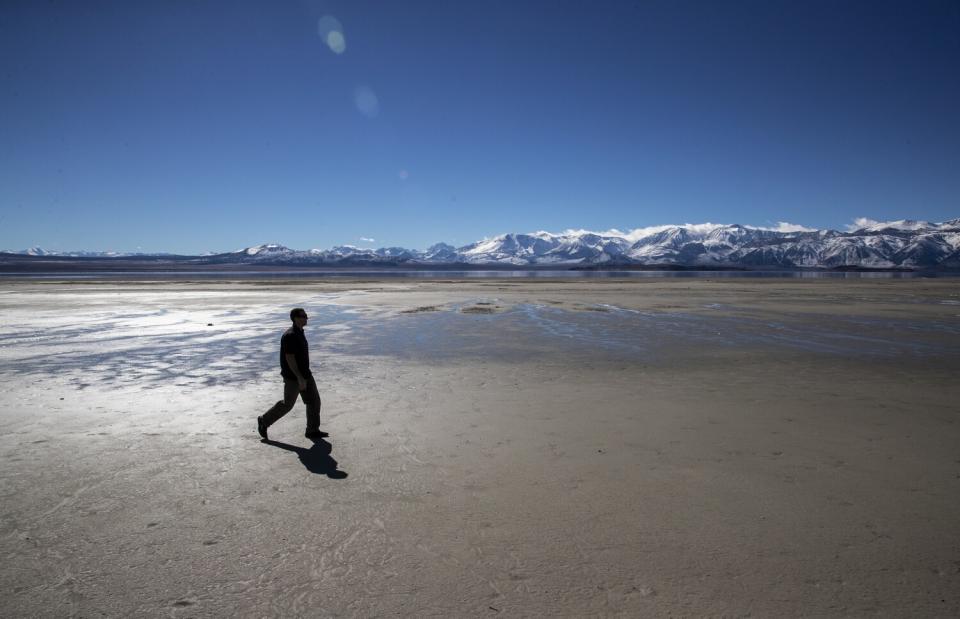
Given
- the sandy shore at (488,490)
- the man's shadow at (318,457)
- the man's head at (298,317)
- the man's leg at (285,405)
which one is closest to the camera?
the sandy shore at (488,490)

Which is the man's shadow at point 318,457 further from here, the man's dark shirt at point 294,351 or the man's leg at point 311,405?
the man's dark shirt at point 294,351

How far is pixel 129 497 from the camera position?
5770 mm

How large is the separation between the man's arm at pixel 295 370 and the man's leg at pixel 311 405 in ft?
0.31

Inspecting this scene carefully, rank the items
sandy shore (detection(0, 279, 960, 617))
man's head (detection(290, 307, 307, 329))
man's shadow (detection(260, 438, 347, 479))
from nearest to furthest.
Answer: sandy shore (detection(0, 279, 960, 617)) < man's shadow (detection(260, 438, 347, 479)) < man's head (detection(290, 307, 307, 329))

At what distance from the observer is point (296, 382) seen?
25.7 ft

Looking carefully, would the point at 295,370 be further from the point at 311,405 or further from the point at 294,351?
the point at 311,405

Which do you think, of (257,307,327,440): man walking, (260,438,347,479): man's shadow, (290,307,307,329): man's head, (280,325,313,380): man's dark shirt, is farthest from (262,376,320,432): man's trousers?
(290,307,307,329): man's head

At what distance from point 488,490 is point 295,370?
11.8 ft

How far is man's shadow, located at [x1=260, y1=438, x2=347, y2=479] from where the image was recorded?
21.4ft

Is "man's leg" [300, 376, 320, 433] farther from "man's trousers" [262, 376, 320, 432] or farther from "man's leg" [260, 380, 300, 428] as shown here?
"man's leg" [260, 380, 300, 428]

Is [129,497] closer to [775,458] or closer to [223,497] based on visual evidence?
[223,497]

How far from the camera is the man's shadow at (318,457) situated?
653cm

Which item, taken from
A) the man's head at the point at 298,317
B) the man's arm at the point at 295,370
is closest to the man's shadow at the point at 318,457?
the man's arm at the point at 295,370

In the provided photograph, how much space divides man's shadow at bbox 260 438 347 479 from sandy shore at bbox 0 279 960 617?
0.04m
